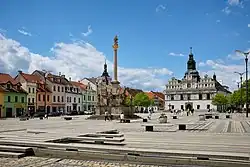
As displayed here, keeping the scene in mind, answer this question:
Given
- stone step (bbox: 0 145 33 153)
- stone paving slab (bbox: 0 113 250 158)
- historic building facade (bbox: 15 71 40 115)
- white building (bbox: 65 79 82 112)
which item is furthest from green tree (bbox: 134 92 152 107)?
stone step (bbox: 0 145 33 153)

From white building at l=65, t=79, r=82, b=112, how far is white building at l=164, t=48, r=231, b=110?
203ft

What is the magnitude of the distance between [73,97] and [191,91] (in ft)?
225

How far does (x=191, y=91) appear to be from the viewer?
Result: 14500 cm

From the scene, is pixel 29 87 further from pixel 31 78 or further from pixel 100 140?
pixel 100 140

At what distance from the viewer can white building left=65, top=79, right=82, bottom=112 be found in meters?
90.2

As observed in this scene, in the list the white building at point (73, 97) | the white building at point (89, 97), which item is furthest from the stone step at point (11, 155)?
the white building at point (89, 97)

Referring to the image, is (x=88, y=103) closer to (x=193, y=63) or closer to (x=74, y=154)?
(x=193, y=63)

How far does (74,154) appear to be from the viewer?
11.6 meters

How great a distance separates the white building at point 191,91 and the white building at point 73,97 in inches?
2438

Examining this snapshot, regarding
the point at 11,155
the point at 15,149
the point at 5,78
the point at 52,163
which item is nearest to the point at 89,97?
the point at 5,78

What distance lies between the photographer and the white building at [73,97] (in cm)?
9019

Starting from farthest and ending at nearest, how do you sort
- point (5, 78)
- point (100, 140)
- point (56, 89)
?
point (56, 89) → point (5, 78) → point (100, 140)

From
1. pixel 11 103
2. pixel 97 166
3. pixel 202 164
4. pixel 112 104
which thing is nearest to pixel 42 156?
pixel 97 166

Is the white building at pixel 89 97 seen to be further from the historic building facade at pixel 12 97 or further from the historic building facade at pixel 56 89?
the historic building facade at pixel 12 97
